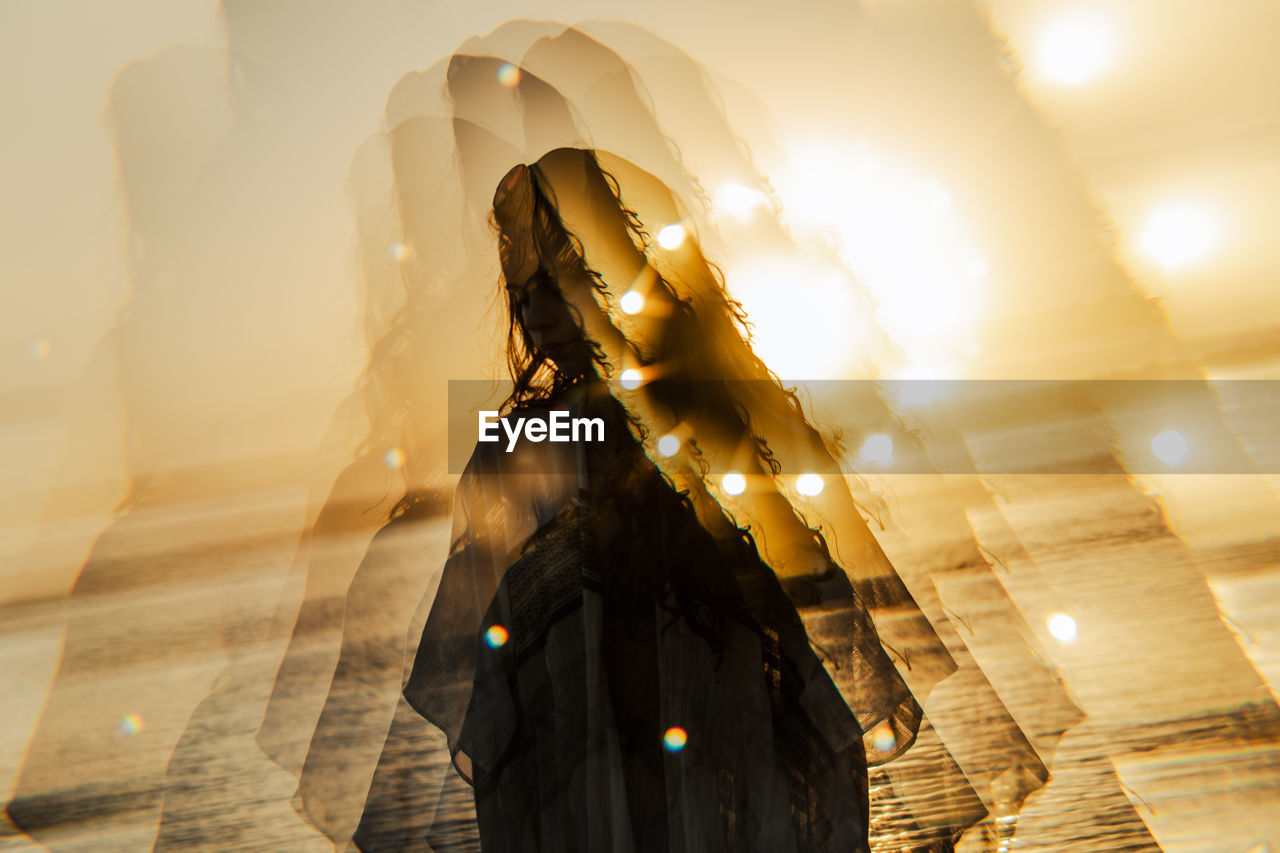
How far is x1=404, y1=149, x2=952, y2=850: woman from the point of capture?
0.59m

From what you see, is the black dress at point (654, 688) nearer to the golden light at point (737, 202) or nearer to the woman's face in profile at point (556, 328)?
the woman's face in profile at point (556, 328)

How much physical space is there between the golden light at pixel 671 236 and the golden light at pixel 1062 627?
3.41 ft

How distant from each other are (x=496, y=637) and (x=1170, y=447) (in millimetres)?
1787

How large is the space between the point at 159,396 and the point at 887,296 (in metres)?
1.69

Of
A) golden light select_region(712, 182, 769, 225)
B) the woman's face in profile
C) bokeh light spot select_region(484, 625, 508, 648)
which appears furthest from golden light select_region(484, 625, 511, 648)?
golden light select_region(712, 182, 769, 225)

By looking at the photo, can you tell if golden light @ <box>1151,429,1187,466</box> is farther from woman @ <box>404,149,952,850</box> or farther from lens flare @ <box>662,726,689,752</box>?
lens flare @ <box>662,726,689,752</box>

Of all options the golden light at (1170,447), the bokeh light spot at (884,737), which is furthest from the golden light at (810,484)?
the golden light at (1170,447)

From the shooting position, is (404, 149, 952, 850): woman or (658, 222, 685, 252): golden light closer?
(404, 149, 952, 850): woman

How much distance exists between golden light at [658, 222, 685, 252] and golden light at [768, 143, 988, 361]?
0.59 meters

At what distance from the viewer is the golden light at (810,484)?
0.75 metres

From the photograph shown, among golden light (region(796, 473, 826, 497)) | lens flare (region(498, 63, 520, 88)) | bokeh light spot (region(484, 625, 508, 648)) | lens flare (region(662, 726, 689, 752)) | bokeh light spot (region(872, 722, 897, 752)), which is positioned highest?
lens flare (region(498, 63, 520, 88))

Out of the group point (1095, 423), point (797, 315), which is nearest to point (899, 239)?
point (797, 315)

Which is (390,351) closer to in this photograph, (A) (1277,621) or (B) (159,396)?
(B) (159,396)

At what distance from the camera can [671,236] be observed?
0.82 meters
